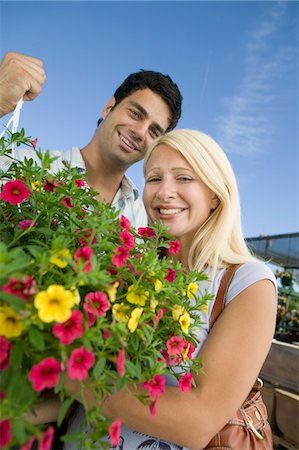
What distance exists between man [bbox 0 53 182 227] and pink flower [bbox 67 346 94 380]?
1696 millimetres

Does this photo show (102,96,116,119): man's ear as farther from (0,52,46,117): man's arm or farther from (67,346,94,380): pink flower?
(67,346,94,380): pink flower

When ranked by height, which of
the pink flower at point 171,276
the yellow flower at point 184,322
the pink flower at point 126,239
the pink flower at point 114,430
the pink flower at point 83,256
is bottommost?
the pink flower at point 114,430

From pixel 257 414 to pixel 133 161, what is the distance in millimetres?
1586

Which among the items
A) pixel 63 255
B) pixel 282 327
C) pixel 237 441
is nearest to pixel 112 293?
pixel 63 255

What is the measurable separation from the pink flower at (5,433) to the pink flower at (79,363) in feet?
0.28

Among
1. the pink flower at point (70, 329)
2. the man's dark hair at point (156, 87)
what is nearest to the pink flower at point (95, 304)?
the pink flower at point (70, 329)

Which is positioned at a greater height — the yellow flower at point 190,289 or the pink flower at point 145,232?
the pink flower at point 145,232

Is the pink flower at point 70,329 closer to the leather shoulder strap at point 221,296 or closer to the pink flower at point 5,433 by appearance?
the pink flower at point 5,433

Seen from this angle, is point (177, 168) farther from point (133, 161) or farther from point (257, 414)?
point (133, 161)

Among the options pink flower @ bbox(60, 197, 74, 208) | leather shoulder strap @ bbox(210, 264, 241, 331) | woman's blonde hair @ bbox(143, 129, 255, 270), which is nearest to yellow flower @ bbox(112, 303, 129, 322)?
pink flower @ bbox(60, 197, 74, 208)

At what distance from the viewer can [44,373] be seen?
0.54 meters

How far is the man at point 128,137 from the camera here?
2305 mm

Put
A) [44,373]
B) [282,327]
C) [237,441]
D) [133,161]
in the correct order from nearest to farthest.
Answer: [44,373], [237,441], [133,161], [282,327]

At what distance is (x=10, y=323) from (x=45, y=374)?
8 centimetres
